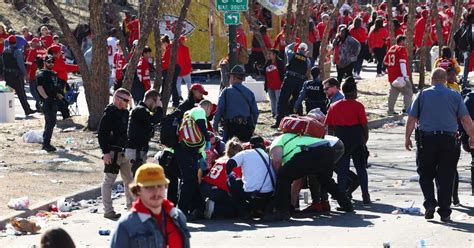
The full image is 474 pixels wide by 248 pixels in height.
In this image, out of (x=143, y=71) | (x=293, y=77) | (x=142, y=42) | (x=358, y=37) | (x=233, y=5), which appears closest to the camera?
(x=233, y=5)

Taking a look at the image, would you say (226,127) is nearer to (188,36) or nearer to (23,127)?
(23,127)

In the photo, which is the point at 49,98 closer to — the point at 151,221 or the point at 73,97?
the point at 73,97

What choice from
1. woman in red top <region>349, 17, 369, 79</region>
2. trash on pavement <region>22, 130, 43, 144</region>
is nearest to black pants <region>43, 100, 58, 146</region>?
trash on pavement <region>22, 130, 43, 144</region>

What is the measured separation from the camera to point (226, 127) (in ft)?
58.7

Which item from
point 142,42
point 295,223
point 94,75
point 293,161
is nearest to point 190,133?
point 293,161

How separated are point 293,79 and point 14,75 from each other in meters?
7.40

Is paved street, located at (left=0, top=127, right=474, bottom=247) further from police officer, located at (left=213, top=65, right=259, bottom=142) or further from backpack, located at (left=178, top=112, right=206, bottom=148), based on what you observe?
police officer, located at (left=213, top=65, right=259, bottom=142)

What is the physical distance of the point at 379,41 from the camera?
38.1m

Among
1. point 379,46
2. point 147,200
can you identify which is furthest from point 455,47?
point 147,200

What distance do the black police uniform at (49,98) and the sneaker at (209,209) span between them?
615 cm

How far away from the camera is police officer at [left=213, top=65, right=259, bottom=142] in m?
17.8

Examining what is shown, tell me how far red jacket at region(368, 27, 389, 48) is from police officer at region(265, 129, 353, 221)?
934 inches

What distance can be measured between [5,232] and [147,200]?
6.73 meters

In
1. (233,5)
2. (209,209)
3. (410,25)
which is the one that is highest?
(233,5)
